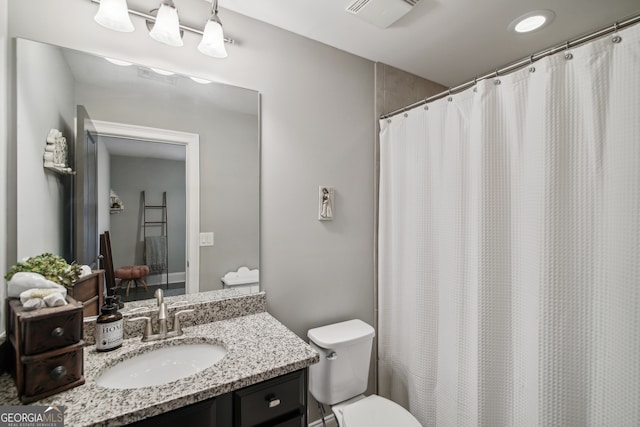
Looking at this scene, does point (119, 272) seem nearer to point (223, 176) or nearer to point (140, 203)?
point (140, 203)

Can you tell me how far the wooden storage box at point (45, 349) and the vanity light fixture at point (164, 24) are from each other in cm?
103

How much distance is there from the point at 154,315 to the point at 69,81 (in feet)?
3.37

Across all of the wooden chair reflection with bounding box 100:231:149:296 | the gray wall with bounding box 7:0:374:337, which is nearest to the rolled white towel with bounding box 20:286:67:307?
the wooden chair reflection with bounding box 100:231:149:296

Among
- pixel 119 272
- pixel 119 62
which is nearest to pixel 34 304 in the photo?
pixel 119 272

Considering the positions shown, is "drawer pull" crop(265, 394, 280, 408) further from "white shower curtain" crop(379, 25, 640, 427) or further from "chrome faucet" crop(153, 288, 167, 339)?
"white shower curtain" crop(379, 25, 640, 427)

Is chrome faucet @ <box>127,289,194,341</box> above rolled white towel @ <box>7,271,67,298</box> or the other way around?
the other way around

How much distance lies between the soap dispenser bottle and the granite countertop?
29mm

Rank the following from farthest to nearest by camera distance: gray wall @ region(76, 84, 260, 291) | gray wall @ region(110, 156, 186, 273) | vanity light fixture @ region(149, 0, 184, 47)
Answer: gray wall @ region(76, 84, 260, 291), gray wall @ region(110, 156, 186, 273), vanity light fixture @ region(149, 0, 184, 47)

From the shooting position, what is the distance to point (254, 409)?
960 mm

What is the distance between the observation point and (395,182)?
70.7 inches

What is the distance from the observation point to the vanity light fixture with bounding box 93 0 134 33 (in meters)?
1.03

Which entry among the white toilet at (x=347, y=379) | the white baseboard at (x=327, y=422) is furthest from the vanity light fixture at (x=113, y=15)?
the white baseboard at (x=327, y=422)

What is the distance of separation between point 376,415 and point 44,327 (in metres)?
1.40

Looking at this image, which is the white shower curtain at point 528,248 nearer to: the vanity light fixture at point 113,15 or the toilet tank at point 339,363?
the toilet tank at point 339,363
